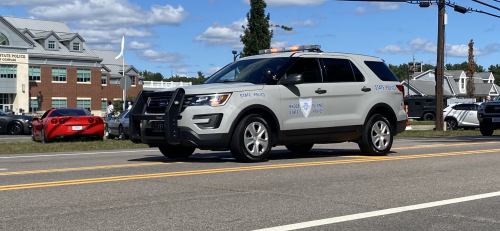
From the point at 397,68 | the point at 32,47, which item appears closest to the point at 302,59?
the point at 32,47

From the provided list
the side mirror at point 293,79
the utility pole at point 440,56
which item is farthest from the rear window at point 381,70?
the utility pole at point 440,56

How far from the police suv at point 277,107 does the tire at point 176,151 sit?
19 mm

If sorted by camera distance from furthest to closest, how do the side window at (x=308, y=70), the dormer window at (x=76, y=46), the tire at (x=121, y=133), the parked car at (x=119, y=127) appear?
the dormer window at (x=76, y=46), the tire at (x=121, y=133), the parked car at (x=119, y=127), the side window at (x=308, y=70)

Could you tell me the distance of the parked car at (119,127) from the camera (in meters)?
22.8

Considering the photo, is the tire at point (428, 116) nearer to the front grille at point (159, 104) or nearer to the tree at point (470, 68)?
the tree at point (470, 68)

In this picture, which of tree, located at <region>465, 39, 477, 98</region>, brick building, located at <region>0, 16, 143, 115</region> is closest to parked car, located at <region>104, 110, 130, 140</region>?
brick building, located at <region>0, 16, 143, 115</region>

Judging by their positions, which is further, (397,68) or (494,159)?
(397,68)

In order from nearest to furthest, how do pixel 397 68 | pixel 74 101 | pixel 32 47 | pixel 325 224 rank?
pixel 325 224, pixel 32 47, pixel 74 101, pixel 397 68

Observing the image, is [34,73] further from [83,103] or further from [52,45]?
[83,103]

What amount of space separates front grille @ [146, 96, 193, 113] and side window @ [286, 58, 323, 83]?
2059 mm

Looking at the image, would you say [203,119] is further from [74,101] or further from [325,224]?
[74,101]

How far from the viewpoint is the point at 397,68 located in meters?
158

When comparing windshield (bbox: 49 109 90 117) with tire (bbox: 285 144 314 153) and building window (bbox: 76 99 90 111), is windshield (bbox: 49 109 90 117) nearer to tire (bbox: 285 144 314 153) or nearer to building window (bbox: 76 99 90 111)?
tire (bbox: 285 144 314 153)

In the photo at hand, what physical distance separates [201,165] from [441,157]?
461 cm
